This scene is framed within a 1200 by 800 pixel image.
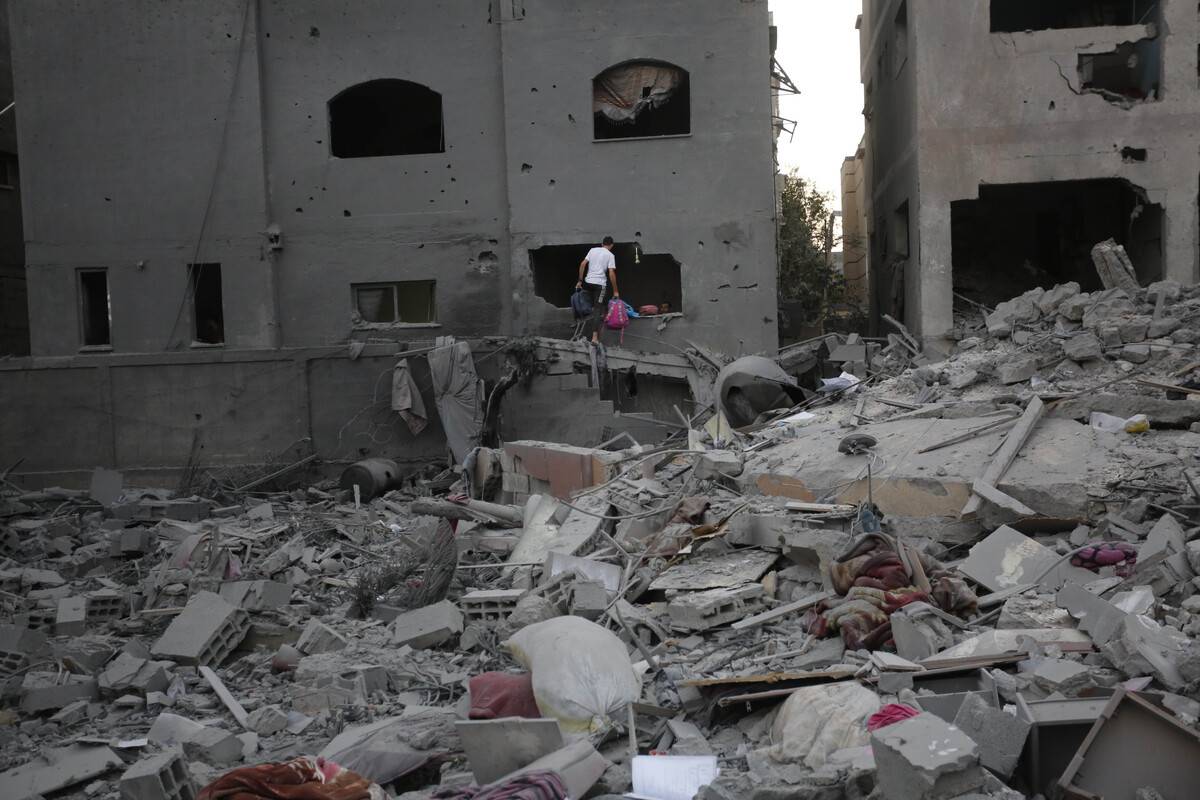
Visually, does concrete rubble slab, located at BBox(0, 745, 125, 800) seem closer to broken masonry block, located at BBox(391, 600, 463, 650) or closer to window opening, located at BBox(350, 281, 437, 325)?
broken masonry block, located at BBox(391, 600, 463, 650)

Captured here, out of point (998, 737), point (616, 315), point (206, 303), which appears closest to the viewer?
point (998, 737)

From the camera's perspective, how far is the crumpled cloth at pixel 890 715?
477cm

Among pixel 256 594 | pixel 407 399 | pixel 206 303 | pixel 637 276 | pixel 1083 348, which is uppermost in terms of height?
pixel 637 276

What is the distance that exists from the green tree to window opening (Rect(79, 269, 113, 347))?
14.8 meters

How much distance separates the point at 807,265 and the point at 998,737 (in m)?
23.0

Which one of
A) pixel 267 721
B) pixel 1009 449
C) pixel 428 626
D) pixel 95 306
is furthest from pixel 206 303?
pixel 1009 449

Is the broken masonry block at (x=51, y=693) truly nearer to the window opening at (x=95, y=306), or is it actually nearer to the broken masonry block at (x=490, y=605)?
the broken masonry block at (x=490, y=605)

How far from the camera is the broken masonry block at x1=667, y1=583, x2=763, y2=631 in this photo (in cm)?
723

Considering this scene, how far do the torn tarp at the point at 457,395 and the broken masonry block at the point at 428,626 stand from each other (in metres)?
8.23

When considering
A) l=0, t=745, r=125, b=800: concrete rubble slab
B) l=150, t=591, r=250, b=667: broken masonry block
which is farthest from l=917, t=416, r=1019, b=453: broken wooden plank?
l=0, t=745, r=125, b=800: concrete rubble slab

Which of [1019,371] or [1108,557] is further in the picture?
[1019,371]

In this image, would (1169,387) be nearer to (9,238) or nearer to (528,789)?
(528,789)

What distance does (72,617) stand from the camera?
9.45m

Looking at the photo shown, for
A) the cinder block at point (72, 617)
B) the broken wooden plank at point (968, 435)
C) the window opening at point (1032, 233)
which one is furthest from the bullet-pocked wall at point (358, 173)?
the cinder block at point (72, 617)
